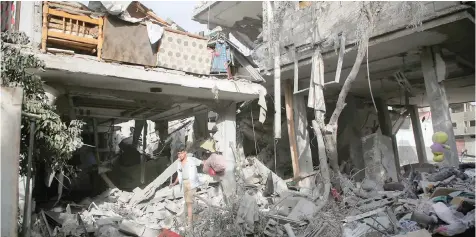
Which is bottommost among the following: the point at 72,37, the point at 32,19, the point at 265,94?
the point at 265,94

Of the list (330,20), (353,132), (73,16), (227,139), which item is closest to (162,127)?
(227,139)

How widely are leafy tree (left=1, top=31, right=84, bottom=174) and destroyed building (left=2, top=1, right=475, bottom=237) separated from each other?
20.2 inches

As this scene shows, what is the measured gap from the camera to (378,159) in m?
11.4

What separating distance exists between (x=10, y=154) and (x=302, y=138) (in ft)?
28.3

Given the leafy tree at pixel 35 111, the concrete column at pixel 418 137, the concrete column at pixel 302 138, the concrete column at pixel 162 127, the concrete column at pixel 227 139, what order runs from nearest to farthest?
the leafy tree at pixel 35 111 < the concrete column at pixel 227 139 < the concrete column at pixel 302 138 < the concrete column at pixel 162 127 < the concrete column at pixel 418 137

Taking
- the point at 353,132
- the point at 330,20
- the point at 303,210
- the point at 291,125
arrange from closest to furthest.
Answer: the point at 303,210 < the point at 330,20 < the point at 291,125 < the point at 353,132

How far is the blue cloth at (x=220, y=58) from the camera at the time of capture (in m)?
9.30

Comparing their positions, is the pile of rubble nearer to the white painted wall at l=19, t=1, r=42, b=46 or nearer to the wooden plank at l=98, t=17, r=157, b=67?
the wooden plank at l=98, t=17, r=157, b=67

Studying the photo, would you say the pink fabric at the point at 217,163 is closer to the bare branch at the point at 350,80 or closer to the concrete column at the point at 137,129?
the bare branch at the point at 350,80

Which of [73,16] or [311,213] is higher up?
[73,16]

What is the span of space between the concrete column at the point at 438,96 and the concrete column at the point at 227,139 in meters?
5.55

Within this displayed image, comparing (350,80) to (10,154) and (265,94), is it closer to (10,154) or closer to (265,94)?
(265,94)

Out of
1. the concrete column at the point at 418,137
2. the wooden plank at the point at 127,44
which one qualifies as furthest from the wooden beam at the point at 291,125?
the concrete column at the point at 418,137

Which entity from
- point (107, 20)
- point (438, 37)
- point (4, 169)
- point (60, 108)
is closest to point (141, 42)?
point (107, 20)
